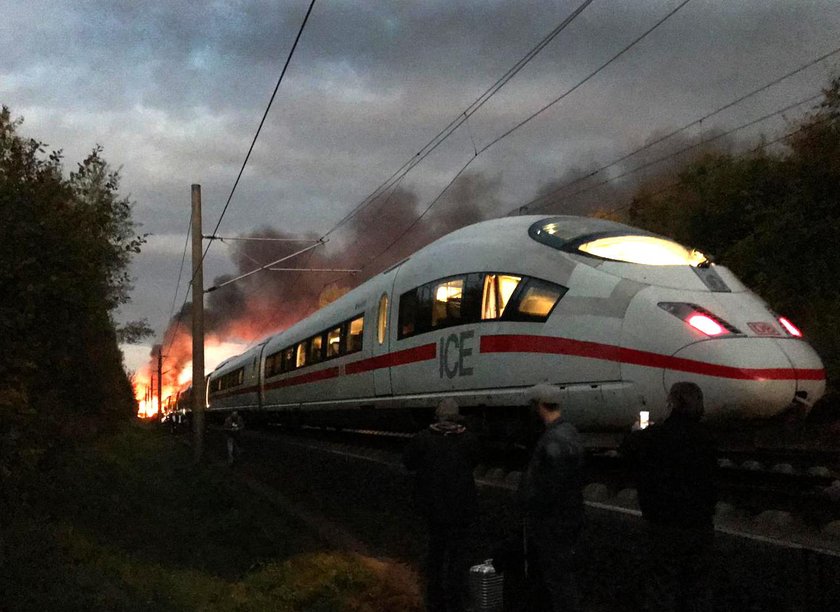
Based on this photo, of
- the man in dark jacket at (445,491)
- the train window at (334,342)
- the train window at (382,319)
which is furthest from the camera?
the train window at (334,342)

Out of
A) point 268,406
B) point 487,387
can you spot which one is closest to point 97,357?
point 268,406

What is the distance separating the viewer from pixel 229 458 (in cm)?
2034

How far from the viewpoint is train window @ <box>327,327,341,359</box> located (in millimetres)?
17609

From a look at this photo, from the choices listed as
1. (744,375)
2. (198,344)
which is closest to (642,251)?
(744,375)

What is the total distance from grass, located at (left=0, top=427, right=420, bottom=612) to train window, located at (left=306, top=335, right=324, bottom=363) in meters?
4.15

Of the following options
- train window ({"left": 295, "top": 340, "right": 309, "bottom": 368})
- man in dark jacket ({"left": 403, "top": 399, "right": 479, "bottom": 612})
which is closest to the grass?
man in dark jacket ({"left": 403, "top": 399, "right": 479, "bottom": 612})

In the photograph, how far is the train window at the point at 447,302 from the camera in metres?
11.6

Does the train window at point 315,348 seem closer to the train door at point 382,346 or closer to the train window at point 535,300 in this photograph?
the train door at point 382,346

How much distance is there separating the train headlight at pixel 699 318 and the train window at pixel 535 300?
1.31m

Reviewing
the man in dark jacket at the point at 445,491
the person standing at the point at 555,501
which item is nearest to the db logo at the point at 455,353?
the man in dark jacket at the point at 445,491

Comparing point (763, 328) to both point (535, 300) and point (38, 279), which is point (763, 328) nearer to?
point (535, 300)

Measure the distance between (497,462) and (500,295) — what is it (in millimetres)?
2945

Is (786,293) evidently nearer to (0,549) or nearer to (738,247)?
(738,247)

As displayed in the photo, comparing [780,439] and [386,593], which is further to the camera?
[780,439]
